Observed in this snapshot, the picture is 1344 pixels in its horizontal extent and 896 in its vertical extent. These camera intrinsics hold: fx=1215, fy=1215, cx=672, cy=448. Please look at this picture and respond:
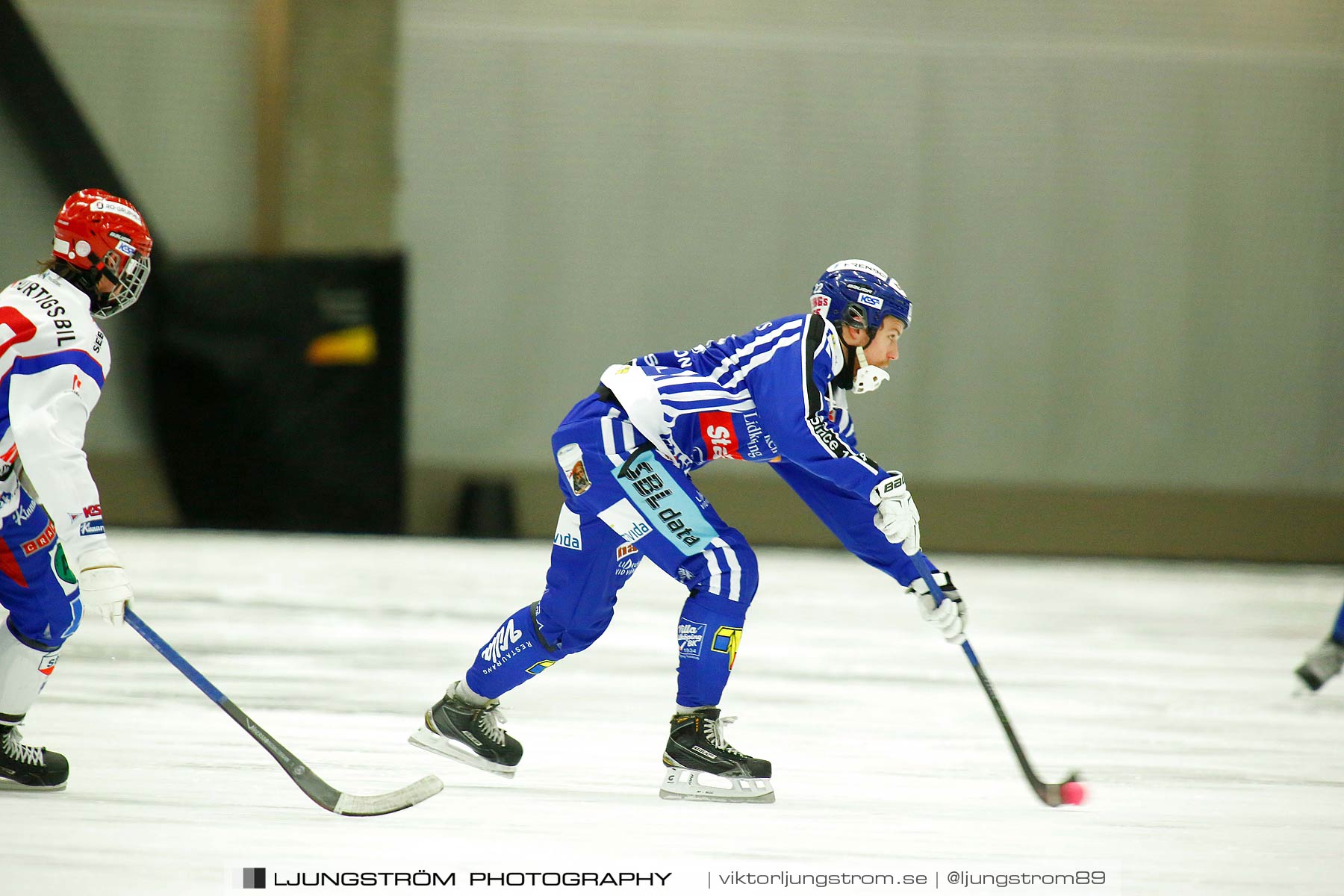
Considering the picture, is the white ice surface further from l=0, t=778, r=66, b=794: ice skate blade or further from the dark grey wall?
the dark grey wall

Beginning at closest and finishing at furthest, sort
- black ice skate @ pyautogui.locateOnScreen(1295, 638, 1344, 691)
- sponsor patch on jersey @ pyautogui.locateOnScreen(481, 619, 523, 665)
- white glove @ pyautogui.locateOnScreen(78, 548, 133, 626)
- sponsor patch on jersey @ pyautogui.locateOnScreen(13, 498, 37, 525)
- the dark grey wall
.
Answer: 1. white glove @ pyautogui.locateOnScreen(78, 548, 133, 626)
2. sponsor patch on jersey @ pyautogui.locateOnScreen(13, 498, 37, 525)
3. sponsor patch on jersey @ pyautogui.locateOnScreen(481, 619, 523, 665)
4. black ice skate @ pyautogui.locateOnScreen(1295, 638, 1344, 691)
5. the dark grey wall

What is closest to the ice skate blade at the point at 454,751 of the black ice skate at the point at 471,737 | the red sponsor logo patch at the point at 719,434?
the black ice skate at the point at 471,737

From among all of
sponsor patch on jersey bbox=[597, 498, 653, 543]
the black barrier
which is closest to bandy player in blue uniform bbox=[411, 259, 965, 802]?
sponsor patch on jersey bbox=[597, 498, 653, 543]

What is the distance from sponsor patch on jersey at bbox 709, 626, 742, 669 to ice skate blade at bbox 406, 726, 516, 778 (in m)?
0.66

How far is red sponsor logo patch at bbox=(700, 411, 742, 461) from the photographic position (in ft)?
10.3

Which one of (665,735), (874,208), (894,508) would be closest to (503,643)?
(665,735)

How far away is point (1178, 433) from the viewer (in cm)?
913

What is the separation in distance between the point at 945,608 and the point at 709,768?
726 millimetres

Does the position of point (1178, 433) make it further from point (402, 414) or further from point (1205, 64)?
point (402, 414)

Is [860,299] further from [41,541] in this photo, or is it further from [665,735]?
[41,541]

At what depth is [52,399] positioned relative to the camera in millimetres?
2643

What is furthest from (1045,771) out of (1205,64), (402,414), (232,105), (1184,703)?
(232,105)

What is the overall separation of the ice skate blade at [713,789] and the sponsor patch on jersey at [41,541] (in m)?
1.61

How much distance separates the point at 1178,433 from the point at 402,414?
584 cm
